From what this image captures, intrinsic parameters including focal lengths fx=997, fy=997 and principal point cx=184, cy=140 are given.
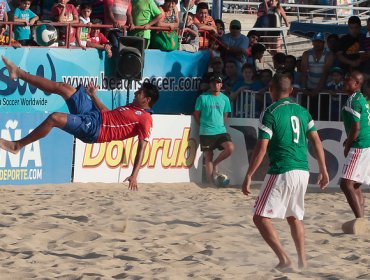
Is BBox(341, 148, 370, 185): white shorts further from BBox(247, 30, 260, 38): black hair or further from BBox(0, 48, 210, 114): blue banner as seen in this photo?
BBox(247, 30, 260, 38): black hair

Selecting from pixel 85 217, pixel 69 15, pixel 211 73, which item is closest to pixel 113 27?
pixel 69 15

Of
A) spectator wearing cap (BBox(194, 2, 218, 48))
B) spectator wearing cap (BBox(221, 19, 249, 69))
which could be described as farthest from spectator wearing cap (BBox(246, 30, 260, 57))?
spectator wearing cap (BBox(194, 2, 218, 48))

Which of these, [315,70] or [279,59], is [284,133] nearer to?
[315,70]

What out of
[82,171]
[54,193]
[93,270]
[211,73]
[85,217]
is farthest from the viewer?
[211,73]

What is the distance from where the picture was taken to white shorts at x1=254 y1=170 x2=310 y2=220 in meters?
8.13

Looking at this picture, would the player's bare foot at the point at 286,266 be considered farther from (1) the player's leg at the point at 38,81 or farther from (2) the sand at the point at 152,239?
(1) the player's leg at the point at 38,81

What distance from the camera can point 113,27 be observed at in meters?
16.0

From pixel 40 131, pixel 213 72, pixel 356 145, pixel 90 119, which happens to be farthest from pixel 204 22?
pixel 40 131

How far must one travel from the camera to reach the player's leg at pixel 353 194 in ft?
35.7

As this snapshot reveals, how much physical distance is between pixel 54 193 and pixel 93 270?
566cm

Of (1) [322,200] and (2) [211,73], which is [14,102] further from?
(1) [322,200]

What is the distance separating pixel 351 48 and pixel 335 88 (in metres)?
0.73

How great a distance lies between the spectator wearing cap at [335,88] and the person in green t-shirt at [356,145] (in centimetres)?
534

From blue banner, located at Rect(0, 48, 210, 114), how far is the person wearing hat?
3.65ft
